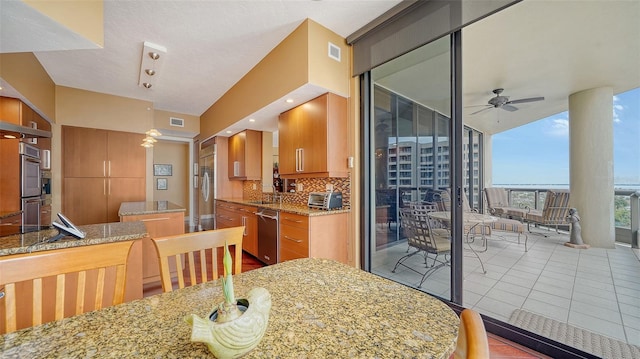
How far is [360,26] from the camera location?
8.84 ft

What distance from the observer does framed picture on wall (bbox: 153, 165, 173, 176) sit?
7031 millimetres

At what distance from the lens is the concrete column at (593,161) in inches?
70.4

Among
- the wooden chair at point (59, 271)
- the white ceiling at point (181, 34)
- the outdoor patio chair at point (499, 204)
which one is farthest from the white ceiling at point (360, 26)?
the wooden chair at point (59, 271)

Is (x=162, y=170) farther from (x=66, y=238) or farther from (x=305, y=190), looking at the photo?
(x=66, y=238)

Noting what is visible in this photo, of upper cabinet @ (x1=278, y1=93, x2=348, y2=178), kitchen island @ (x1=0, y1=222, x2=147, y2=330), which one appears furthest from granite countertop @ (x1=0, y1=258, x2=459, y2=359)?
upper cabinet @ (x1=278, y1=93, x2=348, y2=178)

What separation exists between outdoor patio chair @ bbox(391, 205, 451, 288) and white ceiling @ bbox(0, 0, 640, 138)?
1.06m

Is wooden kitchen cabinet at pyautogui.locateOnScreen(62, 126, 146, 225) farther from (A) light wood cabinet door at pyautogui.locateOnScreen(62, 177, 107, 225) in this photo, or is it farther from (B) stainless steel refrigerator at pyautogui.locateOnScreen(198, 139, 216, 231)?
(B) stainless steel refrigerator at pyautogui.locateOnScreen(198, 139, 216, 231)

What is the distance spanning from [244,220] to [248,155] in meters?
1.38

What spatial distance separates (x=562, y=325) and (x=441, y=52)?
2396 mm

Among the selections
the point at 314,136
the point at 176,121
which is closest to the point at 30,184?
the point at 176,121

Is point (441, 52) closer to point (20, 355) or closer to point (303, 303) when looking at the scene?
point (303, 303)

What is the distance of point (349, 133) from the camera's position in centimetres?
300

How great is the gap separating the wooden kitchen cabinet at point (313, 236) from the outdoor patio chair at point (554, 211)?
1.94 meters

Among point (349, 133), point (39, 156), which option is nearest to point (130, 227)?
point (349, 133)
